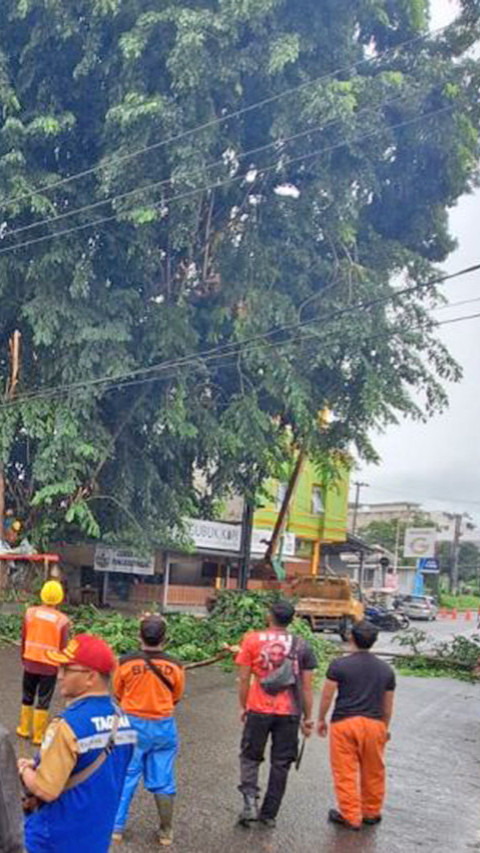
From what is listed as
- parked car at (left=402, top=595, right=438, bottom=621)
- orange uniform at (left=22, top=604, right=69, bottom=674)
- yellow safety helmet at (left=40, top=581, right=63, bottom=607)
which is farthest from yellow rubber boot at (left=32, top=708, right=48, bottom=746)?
parked car at (left=402, top=595, right=438, bottom=621)

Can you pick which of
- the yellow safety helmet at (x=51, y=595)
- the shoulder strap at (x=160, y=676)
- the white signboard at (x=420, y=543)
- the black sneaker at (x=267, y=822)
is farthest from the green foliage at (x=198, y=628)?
the white signboard at (x=420, y=543)

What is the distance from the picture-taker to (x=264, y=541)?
36.0 meters

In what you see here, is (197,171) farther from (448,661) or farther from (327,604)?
(327,604)

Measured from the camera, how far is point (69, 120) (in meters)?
17.8

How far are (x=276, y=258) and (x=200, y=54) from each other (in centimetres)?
518

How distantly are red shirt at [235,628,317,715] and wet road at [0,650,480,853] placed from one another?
2.96 feet

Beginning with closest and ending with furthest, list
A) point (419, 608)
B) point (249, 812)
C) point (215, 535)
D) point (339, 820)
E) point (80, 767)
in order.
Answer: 1. point (80, 767)
2. point (249, 812)
3. point (339, 820)
4. point (215, 535)
5. point (419, 608)

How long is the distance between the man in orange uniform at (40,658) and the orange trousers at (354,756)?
306cm

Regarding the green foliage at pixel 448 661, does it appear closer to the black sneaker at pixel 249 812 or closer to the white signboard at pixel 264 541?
the black sneaker at pixel 249 812

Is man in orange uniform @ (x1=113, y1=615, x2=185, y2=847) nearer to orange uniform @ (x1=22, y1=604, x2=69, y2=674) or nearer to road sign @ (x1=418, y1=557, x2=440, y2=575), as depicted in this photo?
orange uniform @ (x1=22, y1=604, x2=69, y2=674)

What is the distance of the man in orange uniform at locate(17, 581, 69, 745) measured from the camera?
8.00m

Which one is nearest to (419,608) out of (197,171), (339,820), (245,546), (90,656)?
(245,546)

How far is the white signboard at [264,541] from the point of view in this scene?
3697 cm

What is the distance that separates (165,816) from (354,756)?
1.46 m
